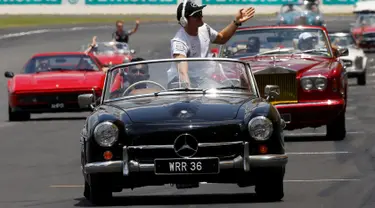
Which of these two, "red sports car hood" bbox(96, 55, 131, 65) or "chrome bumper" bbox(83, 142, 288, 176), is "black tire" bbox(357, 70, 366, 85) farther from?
"chrome bumper" bbox(83, 142, 288, 176)

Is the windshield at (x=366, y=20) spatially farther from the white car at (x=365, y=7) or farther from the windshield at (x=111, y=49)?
the windshield at (x=111, y=49)

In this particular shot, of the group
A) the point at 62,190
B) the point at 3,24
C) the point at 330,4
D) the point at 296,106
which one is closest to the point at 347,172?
the point at 62,190

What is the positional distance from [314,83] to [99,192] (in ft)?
25.3

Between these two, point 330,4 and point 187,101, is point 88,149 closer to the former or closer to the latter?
point 187,101

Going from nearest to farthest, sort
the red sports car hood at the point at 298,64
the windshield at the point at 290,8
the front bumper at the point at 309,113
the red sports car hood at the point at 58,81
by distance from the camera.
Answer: the front bumper at the point at 309,113 < the red sports car hood at the point at 298,64 < the red sports car hood at the point at 58,81 < the windshield at the point at 290,8

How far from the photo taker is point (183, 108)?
10648mm

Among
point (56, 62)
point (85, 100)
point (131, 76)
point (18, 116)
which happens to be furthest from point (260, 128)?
point (56, 62)

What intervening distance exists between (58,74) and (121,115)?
14.9 m

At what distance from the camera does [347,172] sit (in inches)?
525

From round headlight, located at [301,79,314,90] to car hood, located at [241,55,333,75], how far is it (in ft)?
0.36

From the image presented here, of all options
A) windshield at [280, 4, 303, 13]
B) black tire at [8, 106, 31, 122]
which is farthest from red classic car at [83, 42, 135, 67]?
windshield at [280, 4, 303, 13]

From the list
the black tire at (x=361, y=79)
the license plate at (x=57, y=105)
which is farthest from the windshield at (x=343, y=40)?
the license plate at (x=57, y=105)

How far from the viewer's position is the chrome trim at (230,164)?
10234 mm

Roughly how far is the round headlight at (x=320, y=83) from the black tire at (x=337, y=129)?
44cm
